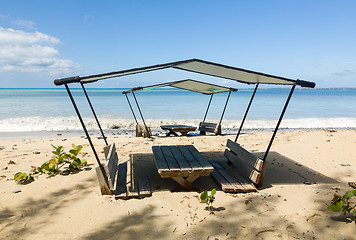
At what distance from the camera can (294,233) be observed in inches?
118

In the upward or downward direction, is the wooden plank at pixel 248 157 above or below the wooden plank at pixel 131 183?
below

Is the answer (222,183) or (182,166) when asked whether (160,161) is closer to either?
(182,166)

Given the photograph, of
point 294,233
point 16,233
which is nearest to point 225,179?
point 294,233

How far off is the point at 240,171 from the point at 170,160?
65.9 inches

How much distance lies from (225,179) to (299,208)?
147 centimetres

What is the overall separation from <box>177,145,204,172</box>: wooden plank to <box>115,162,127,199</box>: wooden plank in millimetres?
1290

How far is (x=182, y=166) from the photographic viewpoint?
4305mm

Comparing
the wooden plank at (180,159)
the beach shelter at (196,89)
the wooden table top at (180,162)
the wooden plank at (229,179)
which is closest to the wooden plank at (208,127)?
the beach shelter at (196,89)

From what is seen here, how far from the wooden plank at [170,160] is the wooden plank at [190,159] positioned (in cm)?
27

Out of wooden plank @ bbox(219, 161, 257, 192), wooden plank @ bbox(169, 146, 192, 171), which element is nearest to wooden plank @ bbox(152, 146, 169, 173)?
wooden plank @ bbox(169, 146, 192, 171)

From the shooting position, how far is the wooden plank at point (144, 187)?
4086mm

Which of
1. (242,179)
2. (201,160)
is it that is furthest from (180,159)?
(242,179)

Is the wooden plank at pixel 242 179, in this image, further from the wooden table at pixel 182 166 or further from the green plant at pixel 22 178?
the green plant at pixel 22 178

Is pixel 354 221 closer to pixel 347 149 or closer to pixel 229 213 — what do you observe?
pixel 229 213
